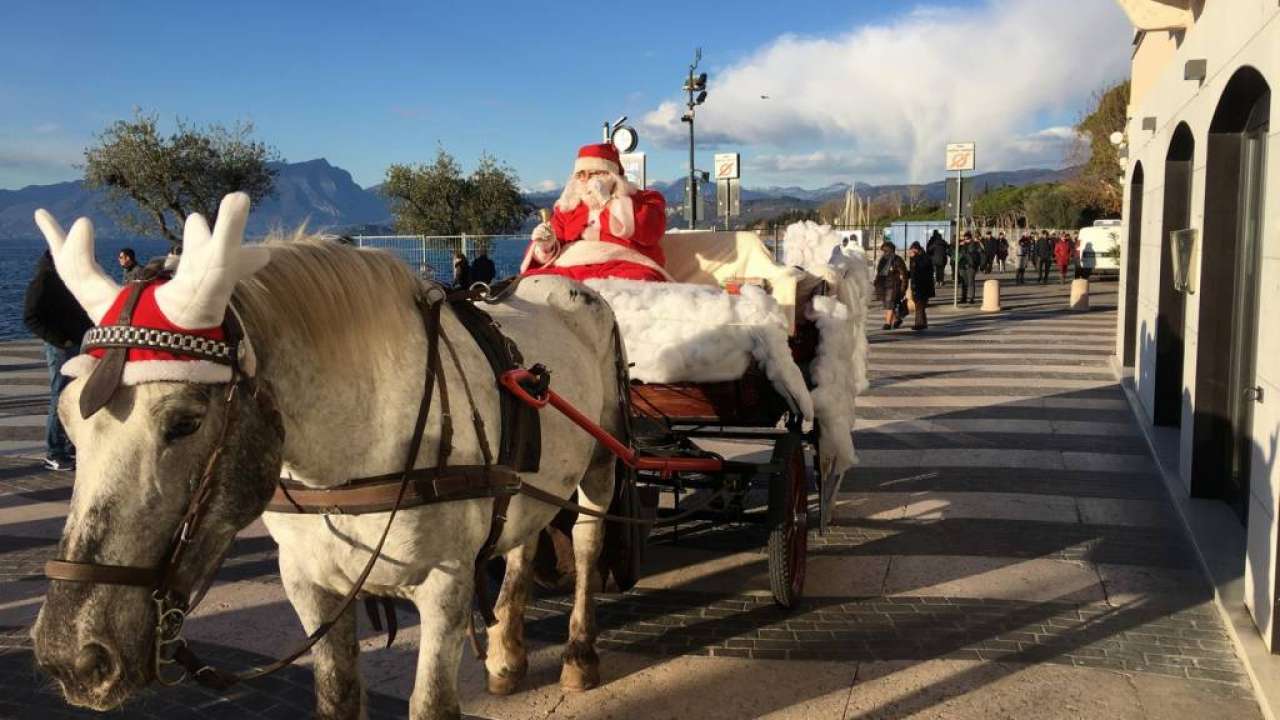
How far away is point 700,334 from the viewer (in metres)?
4.35

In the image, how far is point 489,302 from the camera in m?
3.33

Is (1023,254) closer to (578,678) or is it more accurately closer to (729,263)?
(729,263)

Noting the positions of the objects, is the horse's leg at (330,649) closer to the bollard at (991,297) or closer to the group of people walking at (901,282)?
the group of people walking at (901,282)

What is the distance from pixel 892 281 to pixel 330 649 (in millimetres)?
15936

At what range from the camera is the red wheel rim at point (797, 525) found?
15.0 feet

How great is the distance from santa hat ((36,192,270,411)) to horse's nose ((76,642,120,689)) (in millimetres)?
510

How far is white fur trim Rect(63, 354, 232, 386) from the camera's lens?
1.77 metres

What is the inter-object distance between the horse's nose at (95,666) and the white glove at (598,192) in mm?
3777

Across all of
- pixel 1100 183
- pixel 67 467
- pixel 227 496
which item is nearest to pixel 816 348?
pixel 227 496

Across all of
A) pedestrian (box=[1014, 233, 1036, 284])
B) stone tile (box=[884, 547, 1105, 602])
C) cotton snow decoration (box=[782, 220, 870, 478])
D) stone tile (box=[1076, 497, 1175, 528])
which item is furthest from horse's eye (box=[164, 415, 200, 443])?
pedestrian (box=[1014, 233, 1036, 284])

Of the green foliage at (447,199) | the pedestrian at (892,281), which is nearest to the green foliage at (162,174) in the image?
the green foliage at (447,199)

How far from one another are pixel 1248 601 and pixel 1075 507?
1993 millimetres

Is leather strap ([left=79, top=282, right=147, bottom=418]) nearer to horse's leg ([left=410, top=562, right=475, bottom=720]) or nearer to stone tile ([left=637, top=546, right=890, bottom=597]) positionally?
horse's leg ([left=410, top=562, right=475, bottom=720])

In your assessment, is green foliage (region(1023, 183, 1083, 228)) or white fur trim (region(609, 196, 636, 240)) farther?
green foliage (region(1023, 183, 1083, 228))
